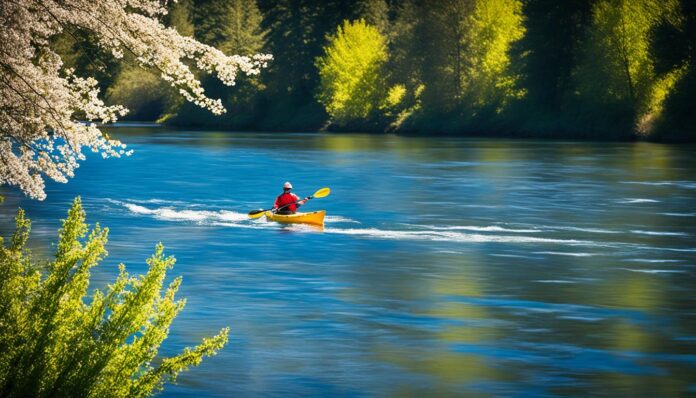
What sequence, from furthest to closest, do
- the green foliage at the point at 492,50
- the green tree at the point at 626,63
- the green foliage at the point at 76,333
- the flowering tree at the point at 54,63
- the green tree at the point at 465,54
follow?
the green tree at the point at 465,54
the green foliage at the point at 492,50
the green tree at the point at 626,63
the flowering tree at the point at 54,63
the green foliage at the point at 76,333

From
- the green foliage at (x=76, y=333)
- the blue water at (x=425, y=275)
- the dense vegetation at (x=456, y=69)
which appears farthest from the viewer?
the dense vegetation at (x=456, y=69)

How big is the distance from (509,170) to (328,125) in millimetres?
70131

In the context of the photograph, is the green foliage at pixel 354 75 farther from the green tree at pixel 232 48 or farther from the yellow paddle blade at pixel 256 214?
the yellow paddle blade at pixel 256 214

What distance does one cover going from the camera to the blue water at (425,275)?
1516cm

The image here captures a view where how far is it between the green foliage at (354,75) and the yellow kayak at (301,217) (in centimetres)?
8338

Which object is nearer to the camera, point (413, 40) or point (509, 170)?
point (509, 170)

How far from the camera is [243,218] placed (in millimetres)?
36719

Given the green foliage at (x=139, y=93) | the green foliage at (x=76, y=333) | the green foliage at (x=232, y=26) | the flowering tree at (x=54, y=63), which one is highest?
the green foliage at (x=232, y=26)

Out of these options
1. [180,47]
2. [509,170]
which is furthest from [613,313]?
[509,170]

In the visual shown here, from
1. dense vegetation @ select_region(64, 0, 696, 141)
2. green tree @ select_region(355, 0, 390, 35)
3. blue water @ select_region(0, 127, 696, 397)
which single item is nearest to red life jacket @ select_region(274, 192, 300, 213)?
blue water @ select_region(0, 127, 696, 397)

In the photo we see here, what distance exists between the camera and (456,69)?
357ft

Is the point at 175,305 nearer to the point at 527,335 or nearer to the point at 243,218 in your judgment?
the point at 527,335

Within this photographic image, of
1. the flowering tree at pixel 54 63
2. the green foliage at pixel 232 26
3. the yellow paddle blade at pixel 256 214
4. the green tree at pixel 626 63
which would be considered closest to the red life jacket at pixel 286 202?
the yellow paddle blade at pixel 256 214

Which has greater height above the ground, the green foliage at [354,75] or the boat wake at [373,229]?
the green foliage at [354,75]
